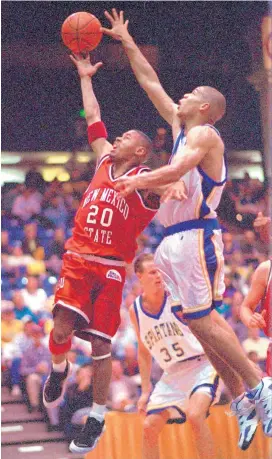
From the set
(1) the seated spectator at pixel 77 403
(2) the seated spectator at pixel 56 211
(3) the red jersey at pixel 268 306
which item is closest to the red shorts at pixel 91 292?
(3) the red jersey at pixel 268 306

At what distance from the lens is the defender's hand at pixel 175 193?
4688 mm

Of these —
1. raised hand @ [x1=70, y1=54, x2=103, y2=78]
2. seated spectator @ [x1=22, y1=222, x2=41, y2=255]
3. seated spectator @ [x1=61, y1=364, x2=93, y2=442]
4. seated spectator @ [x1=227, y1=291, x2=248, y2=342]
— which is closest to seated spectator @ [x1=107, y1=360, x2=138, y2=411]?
seated spectator @ [x1=61, y1=364, x2=93, y2=442]

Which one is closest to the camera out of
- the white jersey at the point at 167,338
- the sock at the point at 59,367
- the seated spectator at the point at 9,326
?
the sock at the point at 59,367

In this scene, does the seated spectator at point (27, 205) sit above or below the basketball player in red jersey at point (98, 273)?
above

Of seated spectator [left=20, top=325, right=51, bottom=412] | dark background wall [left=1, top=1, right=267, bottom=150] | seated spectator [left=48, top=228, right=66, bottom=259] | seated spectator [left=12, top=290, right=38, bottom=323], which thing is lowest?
seated spectator [left=20, top=325, right=51, bottom=412]

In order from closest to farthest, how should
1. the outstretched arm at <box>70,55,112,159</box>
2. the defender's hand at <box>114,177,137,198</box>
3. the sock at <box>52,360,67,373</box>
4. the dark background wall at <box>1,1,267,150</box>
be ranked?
1. the defender's hand at <box>114,177,137,198</box>
2. the sock at <box>52,360,67,373</box>
3. the outstretched arm at <box>70,55,112,159</box>
4. the dark background wall at <box>1,1,267,150</box>

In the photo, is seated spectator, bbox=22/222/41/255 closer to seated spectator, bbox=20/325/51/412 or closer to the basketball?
seated spectator, bbox=20/325/51/412

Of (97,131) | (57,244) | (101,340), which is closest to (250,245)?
(57,244)

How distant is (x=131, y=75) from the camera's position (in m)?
10.5

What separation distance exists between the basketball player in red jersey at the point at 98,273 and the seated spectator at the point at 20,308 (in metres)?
2.34

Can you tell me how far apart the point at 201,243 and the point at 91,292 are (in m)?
0.74

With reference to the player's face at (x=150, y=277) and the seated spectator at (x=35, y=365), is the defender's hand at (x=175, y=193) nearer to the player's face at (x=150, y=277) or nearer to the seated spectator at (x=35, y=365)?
the player's face at (x=150, y=277)

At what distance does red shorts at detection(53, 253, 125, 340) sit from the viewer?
16.8 feet

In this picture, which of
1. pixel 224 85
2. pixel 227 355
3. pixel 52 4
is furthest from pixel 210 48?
pixel 227 355
